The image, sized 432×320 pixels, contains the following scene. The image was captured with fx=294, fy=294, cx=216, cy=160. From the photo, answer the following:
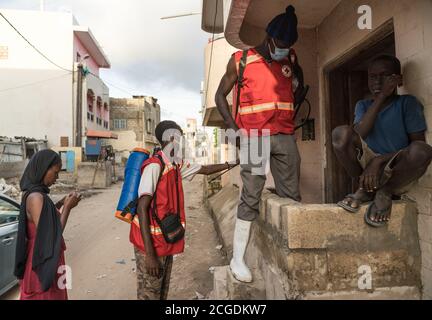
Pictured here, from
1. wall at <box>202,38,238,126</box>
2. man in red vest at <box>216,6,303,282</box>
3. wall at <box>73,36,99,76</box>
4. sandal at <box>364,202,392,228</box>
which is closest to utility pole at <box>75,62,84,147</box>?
wall at <box>73,36,99,76</box>

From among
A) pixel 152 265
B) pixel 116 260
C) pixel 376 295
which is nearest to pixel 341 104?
pixel 376 295

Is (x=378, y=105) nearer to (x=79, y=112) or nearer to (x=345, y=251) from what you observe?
(x=345, y=251)

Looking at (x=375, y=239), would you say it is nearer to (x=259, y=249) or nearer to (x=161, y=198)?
(x=259, y=249)

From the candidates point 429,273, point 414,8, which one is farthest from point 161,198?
point 414,8

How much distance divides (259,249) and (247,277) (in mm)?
382

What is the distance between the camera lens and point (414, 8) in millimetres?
2016

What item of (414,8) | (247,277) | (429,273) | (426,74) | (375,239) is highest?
(414,8)

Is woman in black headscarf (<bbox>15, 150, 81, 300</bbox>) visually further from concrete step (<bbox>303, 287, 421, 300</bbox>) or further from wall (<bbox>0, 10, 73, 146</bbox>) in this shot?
wall (<bbox>0, 10, 73, 146</bbox>)

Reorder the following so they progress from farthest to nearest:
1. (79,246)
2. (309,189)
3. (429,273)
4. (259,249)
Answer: (79,246)
(309,189)
(259,249)
(429,273)

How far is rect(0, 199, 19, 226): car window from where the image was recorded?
12.5 ft

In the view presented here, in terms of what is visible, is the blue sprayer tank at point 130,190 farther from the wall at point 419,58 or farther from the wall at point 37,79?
the wall at point 37,79

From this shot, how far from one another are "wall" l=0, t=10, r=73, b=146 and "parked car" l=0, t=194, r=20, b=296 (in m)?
17.5

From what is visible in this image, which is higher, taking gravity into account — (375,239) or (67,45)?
(67,45)

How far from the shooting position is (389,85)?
1947 millimetres
